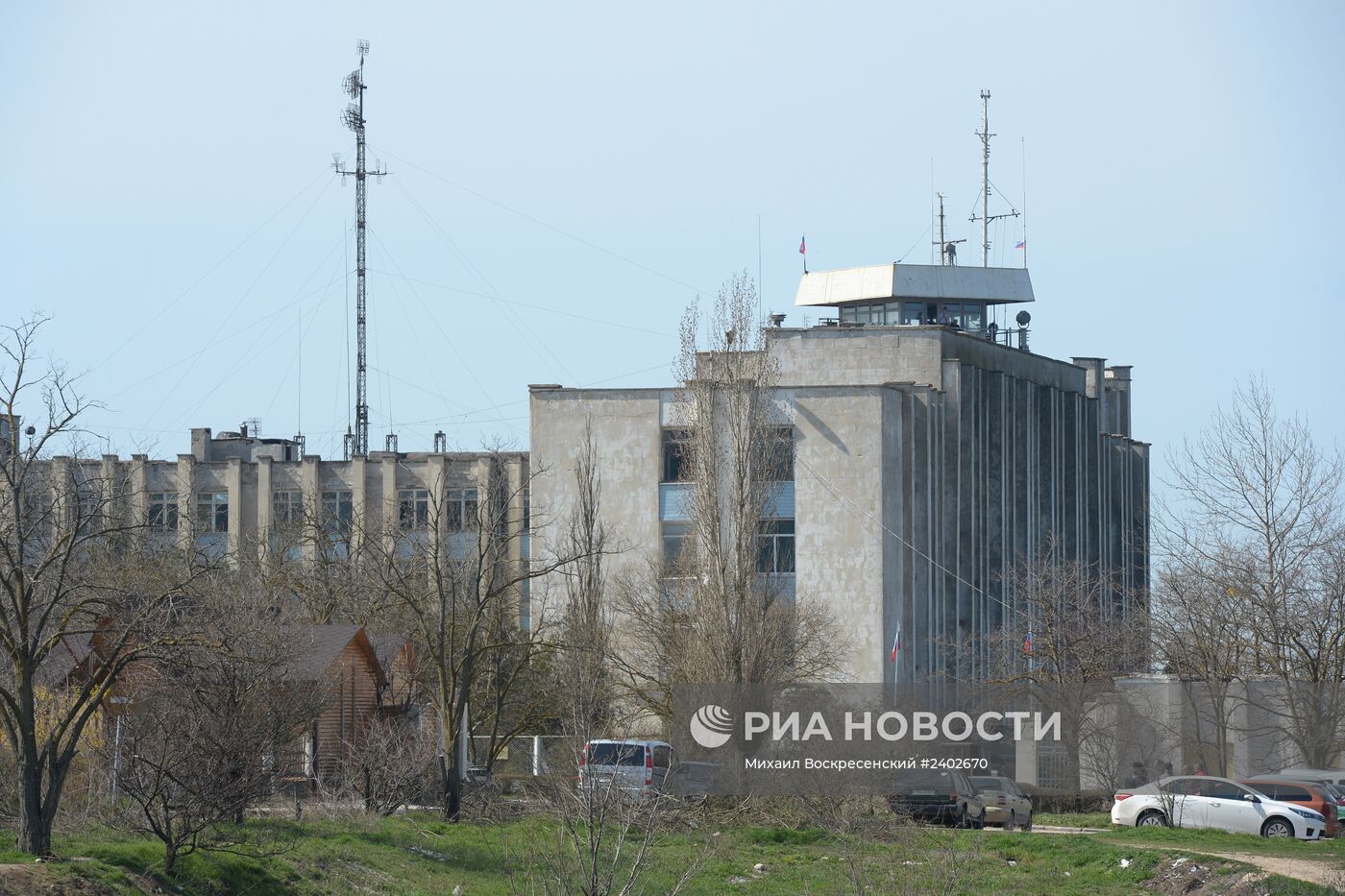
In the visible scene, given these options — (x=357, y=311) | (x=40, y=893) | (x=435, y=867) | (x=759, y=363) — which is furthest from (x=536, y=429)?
(x=40, y=893)

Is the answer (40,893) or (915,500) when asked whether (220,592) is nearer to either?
(40,893)

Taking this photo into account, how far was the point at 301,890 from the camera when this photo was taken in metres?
24.8

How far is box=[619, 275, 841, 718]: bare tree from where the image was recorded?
1687 inches

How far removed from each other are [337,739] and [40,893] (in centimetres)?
1926

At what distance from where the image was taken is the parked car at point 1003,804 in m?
37.2

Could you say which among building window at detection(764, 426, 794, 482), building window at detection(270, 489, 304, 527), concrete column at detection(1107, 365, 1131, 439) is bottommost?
building window at detection(270, 489, 304, 527)

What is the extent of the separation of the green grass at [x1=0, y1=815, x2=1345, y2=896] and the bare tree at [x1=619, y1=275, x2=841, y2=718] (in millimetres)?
9226

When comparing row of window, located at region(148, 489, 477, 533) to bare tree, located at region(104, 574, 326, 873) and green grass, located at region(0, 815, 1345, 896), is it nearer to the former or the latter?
bare tree, located at region(104, 574, 326, 873)

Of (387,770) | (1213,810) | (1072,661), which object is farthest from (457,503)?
(1213,810)

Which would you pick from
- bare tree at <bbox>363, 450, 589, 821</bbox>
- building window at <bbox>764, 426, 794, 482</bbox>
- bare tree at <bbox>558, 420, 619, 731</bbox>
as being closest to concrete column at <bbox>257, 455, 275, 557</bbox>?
bare tree at <bbox>363, 450, 589, 821</bbox>

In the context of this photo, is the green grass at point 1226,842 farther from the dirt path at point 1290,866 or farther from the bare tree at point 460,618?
the bare tree at point 460,618

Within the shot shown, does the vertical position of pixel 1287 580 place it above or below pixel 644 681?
above

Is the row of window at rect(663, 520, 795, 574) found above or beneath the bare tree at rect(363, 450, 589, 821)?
above

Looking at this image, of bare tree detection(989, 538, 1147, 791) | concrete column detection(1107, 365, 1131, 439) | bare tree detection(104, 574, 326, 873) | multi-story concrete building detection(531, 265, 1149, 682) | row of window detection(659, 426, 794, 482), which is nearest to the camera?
bare tree detection(104, 574, 326, 873)
